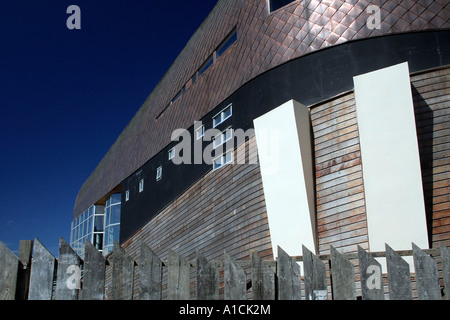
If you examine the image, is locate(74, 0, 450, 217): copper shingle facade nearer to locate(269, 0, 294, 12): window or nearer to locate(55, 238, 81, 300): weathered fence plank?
locate(269, 0, 294, 12): window

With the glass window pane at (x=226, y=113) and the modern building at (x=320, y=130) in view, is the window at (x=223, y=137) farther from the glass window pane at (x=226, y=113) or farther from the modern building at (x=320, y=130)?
the glass window pane at (x=226, y=113)

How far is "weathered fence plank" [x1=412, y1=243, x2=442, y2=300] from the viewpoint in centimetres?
353

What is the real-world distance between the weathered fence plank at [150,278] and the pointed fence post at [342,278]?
4.48ft

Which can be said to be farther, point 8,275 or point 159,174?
point 159,174

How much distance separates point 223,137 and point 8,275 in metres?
10.5

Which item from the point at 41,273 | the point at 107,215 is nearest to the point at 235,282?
the point at 41,273

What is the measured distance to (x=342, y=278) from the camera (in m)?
3.57

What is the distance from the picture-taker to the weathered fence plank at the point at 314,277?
371 centimetres

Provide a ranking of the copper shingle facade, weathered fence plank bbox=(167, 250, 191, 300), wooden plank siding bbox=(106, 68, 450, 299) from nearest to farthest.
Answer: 1. weathered fence plank bbox=(167, 250, 191, 300)
2. wooden plank siding bbox=(106, 68, 450, 299)
3. the copper shingle facade

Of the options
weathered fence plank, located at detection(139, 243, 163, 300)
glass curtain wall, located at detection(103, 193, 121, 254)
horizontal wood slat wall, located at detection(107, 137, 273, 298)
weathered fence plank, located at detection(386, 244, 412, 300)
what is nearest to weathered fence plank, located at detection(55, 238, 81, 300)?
weathered fence plank, located at detection(139, 243, 163, 300)

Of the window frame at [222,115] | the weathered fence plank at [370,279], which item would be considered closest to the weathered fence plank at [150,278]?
the weathered fence plank at [370,279]

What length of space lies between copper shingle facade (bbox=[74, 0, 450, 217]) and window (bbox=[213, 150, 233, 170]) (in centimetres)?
173

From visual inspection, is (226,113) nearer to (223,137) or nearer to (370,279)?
(223,137)
